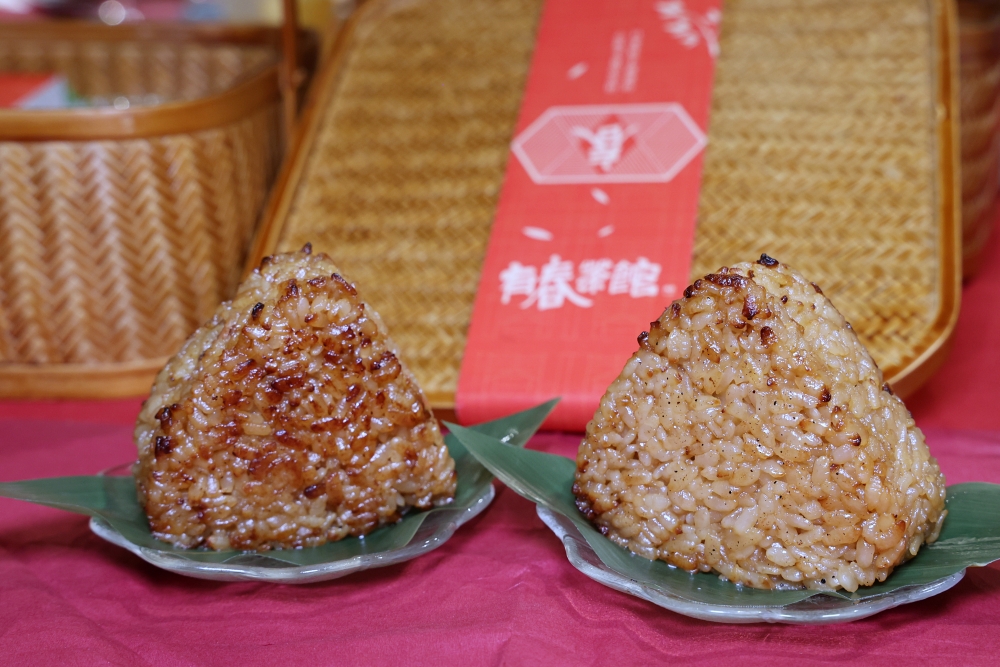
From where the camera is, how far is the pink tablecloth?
117cm

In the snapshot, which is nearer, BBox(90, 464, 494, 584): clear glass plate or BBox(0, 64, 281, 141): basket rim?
BBox(90, 464, 494, 584): clear glass plate

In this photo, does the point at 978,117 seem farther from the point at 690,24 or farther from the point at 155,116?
the point at 155,116

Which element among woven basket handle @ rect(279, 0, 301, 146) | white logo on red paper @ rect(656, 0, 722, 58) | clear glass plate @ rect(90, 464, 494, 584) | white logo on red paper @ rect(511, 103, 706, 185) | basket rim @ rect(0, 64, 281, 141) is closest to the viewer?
clear glass plate @ rect(90, 464, 494, 584)

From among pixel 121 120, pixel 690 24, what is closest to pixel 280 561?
pixel 121 120

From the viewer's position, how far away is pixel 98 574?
1.42 meters

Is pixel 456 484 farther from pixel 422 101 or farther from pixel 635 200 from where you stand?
pixel 422 101

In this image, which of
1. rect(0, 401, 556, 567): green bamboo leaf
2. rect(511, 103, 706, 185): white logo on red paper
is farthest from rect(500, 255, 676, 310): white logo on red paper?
rect(0, 401, 556, 567): green bamboo leaf

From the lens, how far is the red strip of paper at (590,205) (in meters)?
1.97

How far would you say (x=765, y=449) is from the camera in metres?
1.22

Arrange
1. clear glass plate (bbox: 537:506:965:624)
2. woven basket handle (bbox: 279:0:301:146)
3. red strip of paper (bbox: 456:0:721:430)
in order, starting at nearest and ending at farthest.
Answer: clear glass plate (bbox: 537:506:965:624) → red strip of paper (bbox: 456:0:721:430) → woven basket handle (bbox: 279:0:301:146)

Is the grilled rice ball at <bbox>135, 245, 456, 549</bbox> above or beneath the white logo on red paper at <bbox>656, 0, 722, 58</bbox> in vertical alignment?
beneath

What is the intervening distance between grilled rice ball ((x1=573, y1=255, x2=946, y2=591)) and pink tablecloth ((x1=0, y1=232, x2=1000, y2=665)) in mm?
86

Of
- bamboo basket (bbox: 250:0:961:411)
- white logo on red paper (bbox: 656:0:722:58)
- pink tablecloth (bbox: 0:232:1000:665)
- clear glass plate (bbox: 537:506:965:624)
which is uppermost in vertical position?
white logo on red paper (bbox: 656:0:722:58)

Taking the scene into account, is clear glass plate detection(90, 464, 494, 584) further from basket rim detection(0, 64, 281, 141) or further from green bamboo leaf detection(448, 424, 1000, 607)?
basket rim detection(0, 64, 281, 141)
